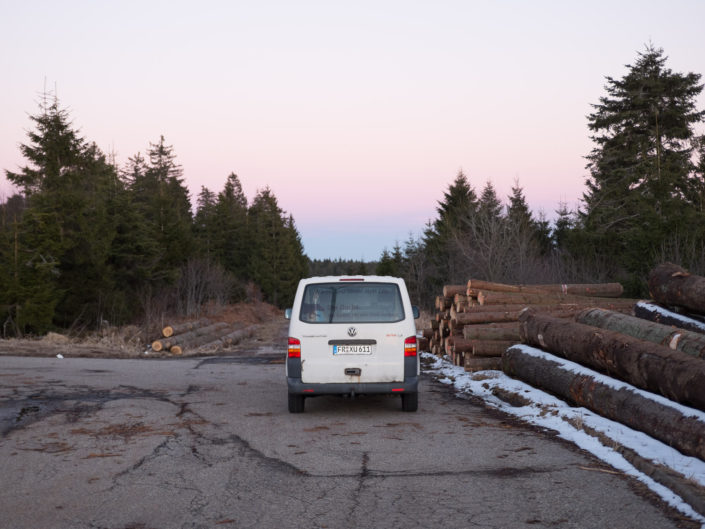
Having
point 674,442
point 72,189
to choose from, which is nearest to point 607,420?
point 674,442

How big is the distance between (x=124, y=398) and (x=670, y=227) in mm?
22091

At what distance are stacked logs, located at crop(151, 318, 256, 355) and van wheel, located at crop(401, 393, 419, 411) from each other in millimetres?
14483

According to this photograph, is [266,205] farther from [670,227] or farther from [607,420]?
[607,420]

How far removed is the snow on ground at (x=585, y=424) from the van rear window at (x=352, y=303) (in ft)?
7.72

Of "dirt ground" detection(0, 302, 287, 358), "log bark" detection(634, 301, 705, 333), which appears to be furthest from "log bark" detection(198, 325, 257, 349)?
"log bark" detection(634, 301, 705, 333)

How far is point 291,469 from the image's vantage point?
596 cm

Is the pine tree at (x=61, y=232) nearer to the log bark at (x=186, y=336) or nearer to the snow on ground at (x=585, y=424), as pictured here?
the log bark at (x=186, y=336)

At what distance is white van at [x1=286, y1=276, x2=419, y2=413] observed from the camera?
8.41m

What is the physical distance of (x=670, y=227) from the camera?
81.8 feet

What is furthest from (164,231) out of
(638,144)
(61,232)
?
(638,144)

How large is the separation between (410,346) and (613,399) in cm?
257

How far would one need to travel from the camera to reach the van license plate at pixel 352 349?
844 cm

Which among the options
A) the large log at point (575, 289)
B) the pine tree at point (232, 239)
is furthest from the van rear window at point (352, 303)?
the pine tree at point (232, 239)

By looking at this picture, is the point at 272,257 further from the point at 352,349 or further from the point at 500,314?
the point at 352,349
